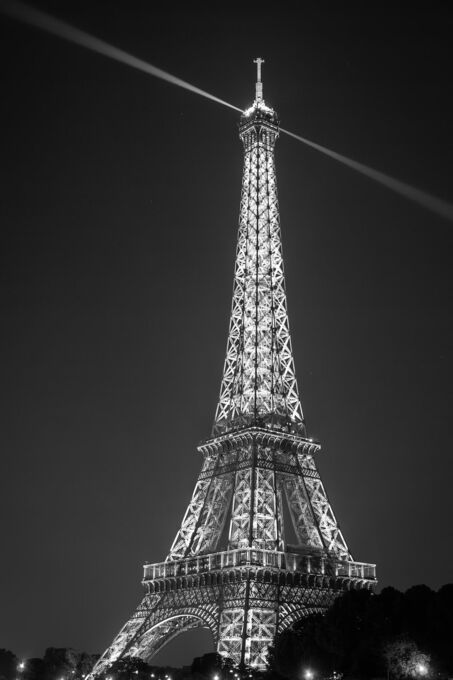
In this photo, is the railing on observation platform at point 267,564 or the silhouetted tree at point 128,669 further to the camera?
the railing on observation platform at point 267,564

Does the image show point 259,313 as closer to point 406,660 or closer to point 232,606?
point 232,606

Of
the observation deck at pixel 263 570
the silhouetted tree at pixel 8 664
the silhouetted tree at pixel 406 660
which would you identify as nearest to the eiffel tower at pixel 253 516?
the observation deck at pixel 263 570

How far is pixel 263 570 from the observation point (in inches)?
2441

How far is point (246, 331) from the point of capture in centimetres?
7775

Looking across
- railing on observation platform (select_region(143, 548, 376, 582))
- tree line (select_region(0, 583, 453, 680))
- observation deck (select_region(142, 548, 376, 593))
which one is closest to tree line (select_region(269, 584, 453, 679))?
tree line (select_region(0, 583, 453, 680))

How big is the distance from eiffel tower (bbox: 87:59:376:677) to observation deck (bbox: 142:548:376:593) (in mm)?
84

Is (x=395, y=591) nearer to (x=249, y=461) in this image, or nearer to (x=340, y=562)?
(x=340, y=562)

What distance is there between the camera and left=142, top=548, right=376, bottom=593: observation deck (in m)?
62.3

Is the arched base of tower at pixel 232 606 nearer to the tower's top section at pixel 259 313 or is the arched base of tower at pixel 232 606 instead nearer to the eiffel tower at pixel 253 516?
the eiffel tower at pixel 253 516

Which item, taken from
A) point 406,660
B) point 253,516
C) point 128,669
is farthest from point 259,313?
point 406,660

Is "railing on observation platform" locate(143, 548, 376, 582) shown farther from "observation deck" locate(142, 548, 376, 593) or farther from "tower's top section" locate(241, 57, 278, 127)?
"tower's top section" locate(241, 57, 278, 127)

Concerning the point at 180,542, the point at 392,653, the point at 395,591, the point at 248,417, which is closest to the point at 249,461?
the point at 248,417

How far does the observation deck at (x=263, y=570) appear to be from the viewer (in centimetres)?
6231

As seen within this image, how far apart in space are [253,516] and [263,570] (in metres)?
4.38
